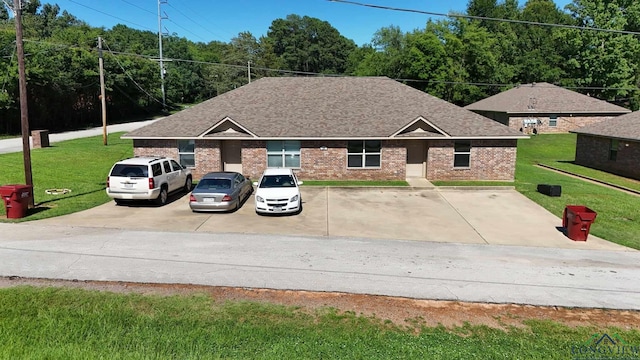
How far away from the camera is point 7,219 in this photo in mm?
14656

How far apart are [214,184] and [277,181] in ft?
8.32

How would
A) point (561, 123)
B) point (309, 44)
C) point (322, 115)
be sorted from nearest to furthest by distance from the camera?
point (322, 115) → point (561, 123) → point (309, 44)

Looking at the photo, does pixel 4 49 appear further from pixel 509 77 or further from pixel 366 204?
pixel 509 77

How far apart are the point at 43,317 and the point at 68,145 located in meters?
31.0

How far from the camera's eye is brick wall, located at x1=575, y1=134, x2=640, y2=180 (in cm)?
2678

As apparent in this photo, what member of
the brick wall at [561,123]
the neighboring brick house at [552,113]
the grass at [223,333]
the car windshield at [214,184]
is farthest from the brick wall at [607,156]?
the car windshield at [214,184]

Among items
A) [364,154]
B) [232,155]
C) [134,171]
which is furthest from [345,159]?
[134,171]

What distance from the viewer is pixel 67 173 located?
23.1 metres

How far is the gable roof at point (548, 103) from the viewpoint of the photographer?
47.3 m

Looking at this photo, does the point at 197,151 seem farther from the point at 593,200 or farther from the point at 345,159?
the point at 593,200

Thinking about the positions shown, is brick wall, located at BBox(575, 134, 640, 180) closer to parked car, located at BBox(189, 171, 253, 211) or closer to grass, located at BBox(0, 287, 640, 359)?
grass, located at BBox(0, 287, 640, 359)

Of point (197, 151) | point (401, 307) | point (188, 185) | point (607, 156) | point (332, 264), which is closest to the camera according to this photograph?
point (401, 307)

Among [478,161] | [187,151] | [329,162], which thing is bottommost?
[329,162]

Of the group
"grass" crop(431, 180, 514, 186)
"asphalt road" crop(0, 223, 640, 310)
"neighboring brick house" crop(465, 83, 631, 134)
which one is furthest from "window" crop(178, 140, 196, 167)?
"neighboring brick house" crop(465, 83, 631, 134)
